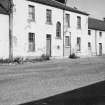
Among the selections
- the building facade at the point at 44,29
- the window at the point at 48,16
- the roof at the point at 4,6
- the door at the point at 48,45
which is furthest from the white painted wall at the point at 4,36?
the door at the point at 48,45

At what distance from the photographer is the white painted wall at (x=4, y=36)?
965 inches

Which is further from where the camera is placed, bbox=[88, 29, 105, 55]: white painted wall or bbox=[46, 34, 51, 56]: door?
bbox=[88, 29, 105, 55]: white painted wall

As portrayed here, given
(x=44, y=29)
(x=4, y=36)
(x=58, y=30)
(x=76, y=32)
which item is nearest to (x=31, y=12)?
(x=44, y=29)

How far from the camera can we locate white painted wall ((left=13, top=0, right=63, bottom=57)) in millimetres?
26000

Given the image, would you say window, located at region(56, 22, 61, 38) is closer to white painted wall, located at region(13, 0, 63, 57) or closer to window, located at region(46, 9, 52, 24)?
white painted wall, located at region(13, 0, 63, 57)

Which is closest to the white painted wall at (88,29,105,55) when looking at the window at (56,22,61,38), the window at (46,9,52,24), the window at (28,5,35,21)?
the window at (56,22,61,38)

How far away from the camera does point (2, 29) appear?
2462cm

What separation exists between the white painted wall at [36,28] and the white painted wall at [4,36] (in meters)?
0.95

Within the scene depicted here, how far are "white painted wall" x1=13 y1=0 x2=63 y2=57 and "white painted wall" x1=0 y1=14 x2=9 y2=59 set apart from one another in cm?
95

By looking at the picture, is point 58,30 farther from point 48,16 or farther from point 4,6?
point 4,6

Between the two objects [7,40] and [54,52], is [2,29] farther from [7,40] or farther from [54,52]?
[54,52]

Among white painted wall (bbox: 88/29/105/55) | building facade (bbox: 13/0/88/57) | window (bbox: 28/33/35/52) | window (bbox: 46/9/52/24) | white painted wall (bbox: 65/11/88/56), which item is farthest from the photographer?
white painted wall (bbox: 88/29/105/55)

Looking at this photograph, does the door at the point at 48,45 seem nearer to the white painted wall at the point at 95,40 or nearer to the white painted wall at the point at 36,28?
the white painted wall at the point at 36,28

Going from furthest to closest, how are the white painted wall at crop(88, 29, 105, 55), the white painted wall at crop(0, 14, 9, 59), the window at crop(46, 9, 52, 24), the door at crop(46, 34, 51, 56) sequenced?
1. the white painted wall at crop(88, 29, 105, 55)
2. the door at crop(46, 34, 51, 56)
3. the window at crop(46, 9, 52, 24)
4. the white painted wall at crop(0, 14, 9, 59)
